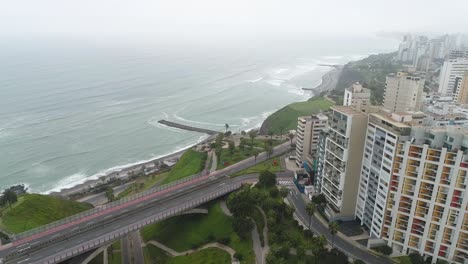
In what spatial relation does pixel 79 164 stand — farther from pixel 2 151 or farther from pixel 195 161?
pixel 195 161

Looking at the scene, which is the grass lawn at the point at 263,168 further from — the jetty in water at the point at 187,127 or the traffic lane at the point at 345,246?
the jetty in water at the point at 187,127

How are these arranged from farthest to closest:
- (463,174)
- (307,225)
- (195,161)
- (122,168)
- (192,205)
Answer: (122,168) → (195,161) → (192,205) → (307,225) → (463,174)

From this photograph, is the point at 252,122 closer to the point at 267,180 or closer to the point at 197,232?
the point at 267,180

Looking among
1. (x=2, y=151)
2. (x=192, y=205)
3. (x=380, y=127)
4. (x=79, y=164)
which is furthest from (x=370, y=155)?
(x=2, y=151)

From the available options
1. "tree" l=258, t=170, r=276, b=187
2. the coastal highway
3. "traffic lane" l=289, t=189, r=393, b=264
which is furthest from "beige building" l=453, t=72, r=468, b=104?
"traffic lane" l=289, t=189, r=393, b=264

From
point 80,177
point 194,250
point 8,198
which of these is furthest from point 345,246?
point 80,177

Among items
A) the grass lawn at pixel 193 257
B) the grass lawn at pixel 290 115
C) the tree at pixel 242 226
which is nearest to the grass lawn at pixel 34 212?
the grass lawn at pixel 193 257

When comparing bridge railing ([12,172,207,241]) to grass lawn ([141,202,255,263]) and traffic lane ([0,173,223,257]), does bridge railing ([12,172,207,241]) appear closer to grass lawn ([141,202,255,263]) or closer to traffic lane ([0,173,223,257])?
traffic lane ([0,173,223,257])
